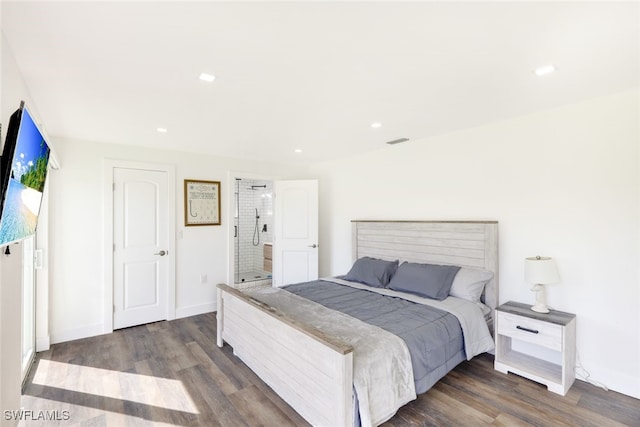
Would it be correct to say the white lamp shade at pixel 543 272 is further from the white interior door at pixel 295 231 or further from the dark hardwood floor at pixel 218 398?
the white interior door at pixel 295 231

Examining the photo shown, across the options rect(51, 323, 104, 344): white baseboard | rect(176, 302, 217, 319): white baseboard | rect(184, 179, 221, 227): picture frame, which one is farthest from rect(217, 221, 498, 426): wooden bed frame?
rect(51, 323, 104, 344): white baseboard

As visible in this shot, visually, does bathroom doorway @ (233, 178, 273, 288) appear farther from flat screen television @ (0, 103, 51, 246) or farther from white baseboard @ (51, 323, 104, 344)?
flat screen television @ (0, 103, 51, 246)

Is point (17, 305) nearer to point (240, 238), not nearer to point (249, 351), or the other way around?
point (249, 351)

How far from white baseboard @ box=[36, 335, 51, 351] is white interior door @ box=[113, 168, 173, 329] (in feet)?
2.09

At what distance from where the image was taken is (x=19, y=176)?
144cm

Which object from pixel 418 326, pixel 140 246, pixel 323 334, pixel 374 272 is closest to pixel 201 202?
pixel 140 246

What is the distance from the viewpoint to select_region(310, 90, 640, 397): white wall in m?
2.36

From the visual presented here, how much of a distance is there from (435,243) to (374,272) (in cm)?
80

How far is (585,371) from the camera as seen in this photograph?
2541 mm

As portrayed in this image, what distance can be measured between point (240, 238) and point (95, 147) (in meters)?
3.74

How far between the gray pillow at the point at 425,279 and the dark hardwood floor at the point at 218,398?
72 centimetres

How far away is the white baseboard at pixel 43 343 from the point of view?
3.19 m

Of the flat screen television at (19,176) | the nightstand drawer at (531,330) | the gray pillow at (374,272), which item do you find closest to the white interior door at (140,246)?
the flat screen television at (19,176)

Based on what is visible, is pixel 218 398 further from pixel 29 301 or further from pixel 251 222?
pixel 251 222
